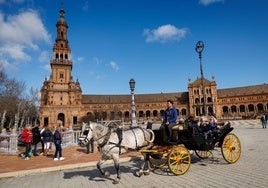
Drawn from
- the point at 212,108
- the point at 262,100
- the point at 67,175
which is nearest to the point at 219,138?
the point at 67,175

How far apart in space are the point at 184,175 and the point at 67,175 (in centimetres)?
415

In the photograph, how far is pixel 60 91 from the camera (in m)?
70.0

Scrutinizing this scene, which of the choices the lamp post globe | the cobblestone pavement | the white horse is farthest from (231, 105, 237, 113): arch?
the white horse

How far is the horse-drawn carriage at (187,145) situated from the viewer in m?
6.28

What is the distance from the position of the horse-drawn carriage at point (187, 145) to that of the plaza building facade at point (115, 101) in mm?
50304

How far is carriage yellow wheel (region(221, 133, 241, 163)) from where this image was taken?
740cm

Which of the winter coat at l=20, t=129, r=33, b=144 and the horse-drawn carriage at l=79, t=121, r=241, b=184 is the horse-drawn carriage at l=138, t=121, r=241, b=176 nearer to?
the horse-drawn carriage at l=79, t=121, r=241, b=184

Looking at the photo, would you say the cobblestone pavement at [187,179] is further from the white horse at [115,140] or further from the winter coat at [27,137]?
the winter coat at [27,137]

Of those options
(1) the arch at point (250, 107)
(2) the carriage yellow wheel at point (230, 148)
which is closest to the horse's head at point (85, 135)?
(2) the carriage yellow wheel at point (230, 148)

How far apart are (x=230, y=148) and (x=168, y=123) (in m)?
2.95

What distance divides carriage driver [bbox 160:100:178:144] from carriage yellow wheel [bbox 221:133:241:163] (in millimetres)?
2312

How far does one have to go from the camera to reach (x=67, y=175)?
693cm

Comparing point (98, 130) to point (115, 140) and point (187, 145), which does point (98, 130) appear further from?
point (187, 145)

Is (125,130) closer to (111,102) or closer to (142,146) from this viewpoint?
(142,146)
